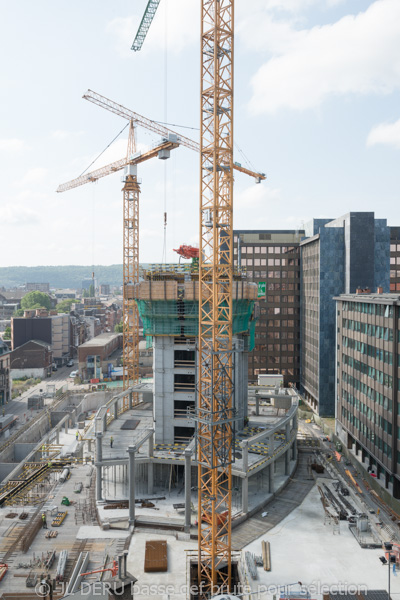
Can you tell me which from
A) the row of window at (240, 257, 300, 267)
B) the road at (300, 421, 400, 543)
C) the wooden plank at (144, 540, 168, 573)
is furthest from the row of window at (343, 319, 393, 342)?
the row of window at (240, 257, 300, 267)

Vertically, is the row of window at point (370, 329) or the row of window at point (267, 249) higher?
the row of window at point (267, 249)

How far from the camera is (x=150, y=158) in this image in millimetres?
101812

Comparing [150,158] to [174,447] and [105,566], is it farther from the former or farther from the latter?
[105,566]

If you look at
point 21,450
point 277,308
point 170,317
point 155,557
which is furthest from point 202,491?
point 277,308

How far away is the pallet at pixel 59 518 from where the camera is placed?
170 feet

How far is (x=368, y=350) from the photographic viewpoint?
66.7 m

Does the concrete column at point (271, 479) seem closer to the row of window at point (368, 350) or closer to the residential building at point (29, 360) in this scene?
the row of window at point (368, 350)

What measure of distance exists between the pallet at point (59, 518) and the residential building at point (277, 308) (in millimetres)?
80684

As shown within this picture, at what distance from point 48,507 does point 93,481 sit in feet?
28.6

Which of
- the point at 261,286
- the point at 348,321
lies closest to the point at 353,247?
the point at 261,286

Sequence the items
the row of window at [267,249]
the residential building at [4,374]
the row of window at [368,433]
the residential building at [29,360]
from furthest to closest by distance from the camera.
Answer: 1. the residential building at [29,360]
2. the row of window at [267,249]
3. the residential building at [4,374]
4. the row of window at [368,433]

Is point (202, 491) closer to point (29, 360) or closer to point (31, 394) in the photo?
point (31, 394)

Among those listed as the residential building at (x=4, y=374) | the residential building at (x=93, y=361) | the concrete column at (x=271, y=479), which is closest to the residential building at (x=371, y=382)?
the concrete column at (x=271, y=479)

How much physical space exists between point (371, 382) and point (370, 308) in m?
9.91
